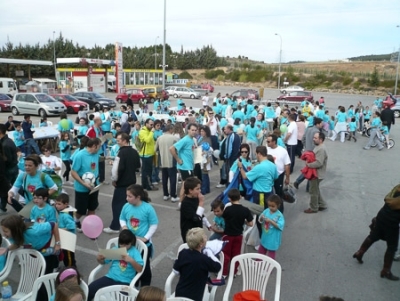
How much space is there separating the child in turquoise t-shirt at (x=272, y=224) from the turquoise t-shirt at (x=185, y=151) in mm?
2789

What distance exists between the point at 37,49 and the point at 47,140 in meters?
60.9

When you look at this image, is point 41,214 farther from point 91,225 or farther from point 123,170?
point 123,170

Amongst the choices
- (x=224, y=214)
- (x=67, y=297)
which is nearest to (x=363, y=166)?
(x=224, y=214)

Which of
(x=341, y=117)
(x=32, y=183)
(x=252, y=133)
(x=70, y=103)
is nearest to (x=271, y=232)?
(x=32, y=183)

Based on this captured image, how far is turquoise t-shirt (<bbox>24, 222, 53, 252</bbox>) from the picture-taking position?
13.6ft

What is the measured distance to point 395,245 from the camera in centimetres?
514

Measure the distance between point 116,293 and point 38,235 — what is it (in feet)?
4.29

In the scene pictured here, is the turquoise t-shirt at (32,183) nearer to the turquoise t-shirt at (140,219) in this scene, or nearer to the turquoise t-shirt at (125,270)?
the turquoise t-shirt at (140,219)

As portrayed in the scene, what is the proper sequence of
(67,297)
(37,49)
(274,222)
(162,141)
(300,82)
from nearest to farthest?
(67,297), (274,222), (162,141), (37,49), (300,82)

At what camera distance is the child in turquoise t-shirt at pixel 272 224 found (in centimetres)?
503

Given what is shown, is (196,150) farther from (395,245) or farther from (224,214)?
(395,245)

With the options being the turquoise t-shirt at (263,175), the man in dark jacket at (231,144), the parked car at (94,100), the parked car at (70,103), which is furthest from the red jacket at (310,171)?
the parked car at (94,100)

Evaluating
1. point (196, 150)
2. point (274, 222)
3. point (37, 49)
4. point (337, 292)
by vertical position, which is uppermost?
point (37, 49)

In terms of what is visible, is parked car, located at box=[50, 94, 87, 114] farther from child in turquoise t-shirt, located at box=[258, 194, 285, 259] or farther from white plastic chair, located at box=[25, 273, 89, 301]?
white plastic chair, located at box=[25, 273, 89, 301]
